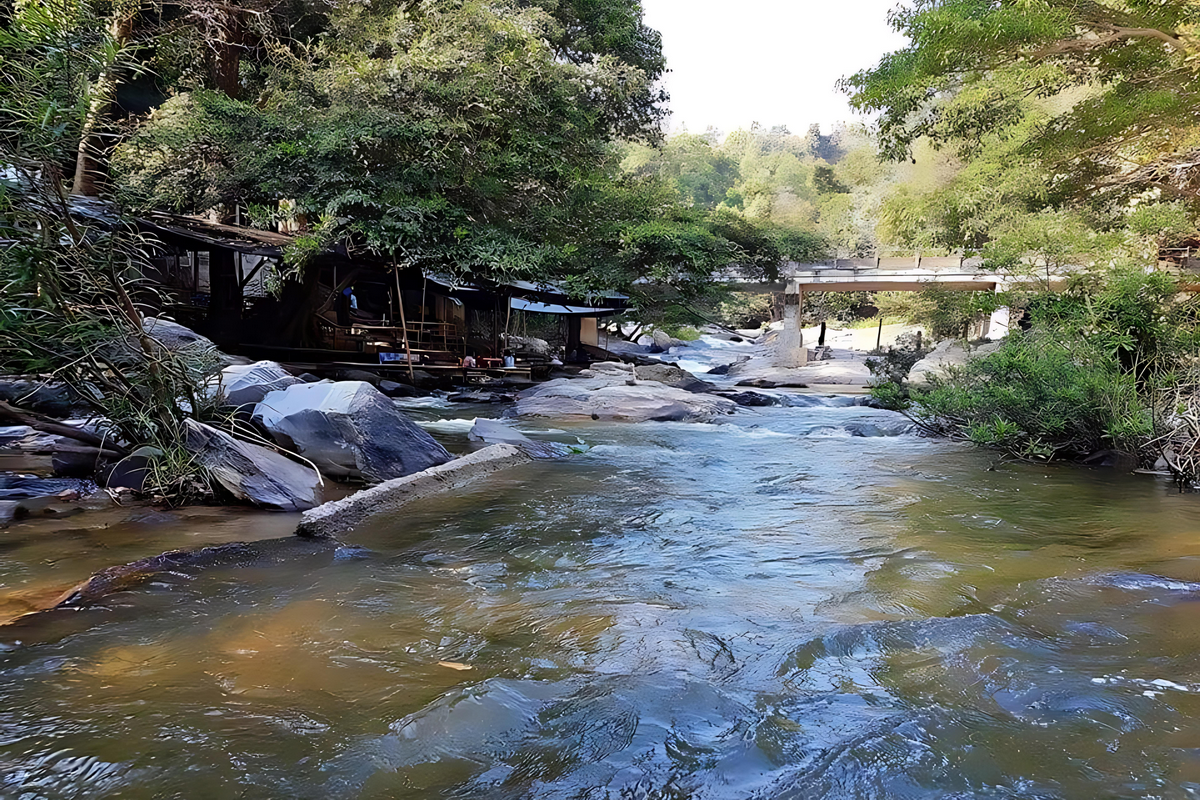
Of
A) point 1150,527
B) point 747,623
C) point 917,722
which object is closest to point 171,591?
point 747,623

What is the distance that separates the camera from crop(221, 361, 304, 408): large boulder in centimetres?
749

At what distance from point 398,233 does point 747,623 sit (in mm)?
11678

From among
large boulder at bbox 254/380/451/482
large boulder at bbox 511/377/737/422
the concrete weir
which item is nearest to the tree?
large boulder at bbox 511/377/737/422

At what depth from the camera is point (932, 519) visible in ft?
20.7

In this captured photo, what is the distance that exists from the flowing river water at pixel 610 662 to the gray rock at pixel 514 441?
2.89 m

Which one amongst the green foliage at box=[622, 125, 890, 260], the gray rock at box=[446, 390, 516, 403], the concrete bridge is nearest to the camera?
the gray rock at box=[446, 390, 516, 403]

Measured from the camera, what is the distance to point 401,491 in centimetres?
617

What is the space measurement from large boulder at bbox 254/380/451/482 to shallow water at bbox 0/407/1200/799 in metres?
1.18

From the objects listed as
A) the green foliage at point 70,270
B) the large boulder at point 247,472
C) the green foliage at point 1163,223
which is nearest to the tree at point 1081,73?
the green foliage at point 1163,223

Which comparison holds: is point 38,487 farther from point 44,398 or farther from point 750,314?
point 750,314

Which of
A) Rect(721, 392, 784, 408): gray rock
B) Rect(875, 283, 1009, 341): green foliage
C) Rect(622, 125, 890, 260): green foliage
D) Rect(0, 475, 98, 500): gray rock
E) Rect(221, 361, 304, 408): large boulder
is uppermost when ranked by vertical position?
Rect(622, 125, 890, 260): green foliage

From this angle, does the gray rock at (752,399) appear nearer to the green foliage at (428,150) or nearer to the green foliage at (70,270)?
the green foliage at (428,150)

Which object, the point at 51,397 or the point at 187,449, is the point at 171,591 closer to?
the point at 187,449

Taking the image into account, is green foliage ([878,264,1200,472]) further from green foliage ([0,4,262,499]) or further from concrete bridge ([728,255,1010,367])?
concrete bridge ([728,255,1010,367])
